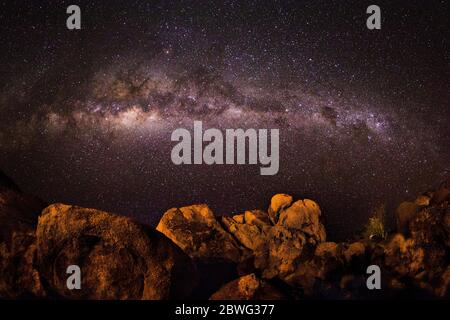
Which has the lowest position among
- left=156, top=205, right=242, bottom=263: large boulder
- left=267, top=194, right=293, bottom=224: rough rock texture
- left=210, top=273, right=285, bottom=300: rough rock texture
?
left=210, top=273, right=285, bottom=300: rough rock texture

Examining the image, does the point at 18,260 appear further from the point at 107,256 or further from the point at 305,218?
the point at 305,218

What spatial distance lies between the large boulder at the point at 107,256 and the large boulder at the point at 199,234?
470cm

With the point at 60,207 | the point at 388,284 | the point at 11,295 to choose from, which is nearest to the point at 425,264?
the point at 388,284

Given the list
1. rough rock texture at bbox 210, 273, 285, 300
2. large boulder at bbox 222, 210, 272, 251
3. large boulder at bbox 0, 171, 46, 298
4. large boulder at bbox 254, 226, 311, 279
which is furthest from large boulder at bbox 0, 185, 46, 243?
large boulder at bbox 222, 210, 272, 251

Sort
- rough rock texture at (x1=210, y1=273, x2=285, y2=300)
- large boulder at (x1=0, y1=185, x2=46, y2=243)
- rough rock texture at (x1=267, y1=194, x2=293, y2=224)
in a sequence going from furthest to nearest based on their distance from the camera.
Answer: rough rock texture at (x1=267, y1=194, x2=293, y2=224) < large boulder at (x1=0, y1=185, x2=46, y2=243) < rough rock texture at (x1=210, y1=273, x2=285, y2=300)

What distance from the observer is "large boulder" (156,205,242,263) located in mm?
13211

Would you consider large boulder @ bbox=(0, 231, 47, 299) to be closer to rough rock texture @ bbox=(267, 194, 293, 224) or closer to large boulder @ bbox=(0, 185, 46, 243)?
large boulder @ bbox=(0, 185, 46, 243)

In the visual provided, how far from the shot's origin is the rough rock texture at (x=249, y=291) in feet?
27.4

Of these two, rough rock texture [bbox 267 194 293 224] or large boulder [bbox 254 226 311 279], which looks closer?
large boulder [bbox 254 226 311 279]

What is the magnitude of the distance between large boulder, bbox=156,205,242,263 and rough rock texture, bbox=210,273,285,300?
4241 millimetres

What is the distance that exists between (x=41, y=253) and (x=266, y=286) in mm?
4486

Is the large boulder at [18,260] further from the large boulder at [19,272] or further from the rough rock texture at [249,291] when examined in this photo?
the rough rock texture at [249,291]

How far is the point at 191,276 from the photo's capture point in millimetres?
8773

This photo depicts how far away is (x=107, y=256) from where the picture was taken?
829 centimetres
